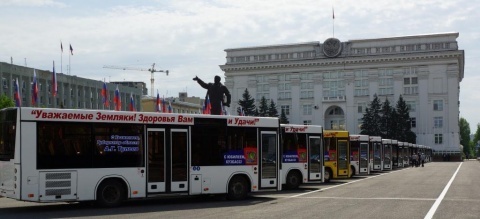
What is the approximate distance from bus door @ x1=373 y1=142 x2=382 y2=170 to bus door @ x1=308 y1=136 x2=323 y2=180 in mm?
18909

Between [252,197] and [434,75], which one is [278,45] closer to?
[434,75]

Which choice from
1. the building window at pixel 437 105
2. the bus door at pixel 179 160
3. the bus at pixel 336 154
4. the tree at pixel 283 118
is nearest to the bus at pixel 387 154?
the bus at pixel 336 154

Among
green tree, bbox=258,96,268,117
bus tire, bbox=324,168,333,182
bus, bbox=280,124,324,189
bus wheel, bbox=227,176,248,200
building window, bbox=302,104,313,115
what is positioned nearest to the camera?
bus wheel, bbox=227,176,248,200

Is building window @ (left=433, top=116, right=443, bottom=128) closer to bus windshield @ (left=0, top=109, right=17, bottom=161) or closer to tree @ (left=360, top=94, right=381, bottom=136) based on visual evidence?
tree @ (left=360, top=94, right=381, bottom=136)

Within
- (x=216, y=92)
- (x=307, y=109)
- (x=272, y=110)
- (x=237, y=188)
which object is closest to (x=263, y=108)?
(x=272, y=110)

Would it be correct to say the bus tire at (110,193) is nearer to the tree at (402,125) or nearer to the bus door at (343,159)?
the bus door at (343,159)

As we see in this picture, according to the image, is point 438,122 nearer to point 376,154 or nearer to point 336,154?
point 376,154

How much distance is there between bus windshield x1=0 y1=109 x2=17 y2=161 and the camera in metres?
16.5

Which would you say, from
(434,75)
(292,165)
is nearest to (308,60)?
(434,75)

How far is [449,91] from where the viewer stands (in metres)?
130

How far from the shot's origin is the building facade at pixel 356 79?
129875mm

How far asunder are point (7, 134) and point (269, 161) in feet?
28.6

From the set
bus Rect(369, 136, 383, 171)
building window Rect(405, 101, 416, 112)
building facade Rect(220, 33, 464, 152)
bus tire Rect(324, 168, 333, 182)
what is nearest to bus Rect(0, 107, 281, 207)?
bus tire Rect(324, 168, 333, 182)

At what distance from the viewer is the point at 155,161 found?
18.6 meters
